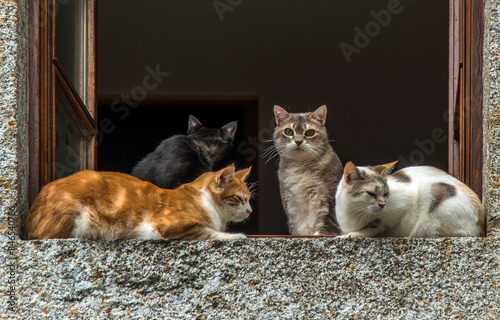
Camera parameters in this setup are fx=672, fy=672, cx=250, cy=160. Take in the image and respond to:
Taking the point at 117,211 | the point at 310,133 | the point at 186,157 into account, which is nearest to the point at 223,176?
the point at 117,211

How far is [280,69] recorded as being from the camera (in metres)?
4.99

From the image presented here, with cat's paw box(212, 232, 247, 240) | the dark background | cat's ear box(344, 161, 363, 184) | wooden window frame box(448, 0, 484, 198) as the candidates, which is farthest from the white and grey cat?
the dark background

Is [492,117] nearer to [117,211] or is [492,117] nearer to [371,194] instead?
[371,194]

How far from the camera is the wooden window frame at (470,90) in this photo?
234cm

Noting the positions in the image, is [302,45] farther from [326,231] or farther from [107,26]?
[326,231]

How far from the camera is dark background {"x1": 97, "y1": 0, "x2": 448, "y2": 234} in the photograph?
15.4 ft

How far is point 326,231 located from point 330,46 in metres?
2.27

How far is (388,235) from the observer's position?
2.33 meters

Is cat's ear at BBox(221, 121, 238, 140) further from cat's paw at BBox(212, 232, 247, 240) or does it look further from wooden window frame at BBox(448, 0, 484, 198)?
cat's paw at BBox(212, 232, 247, 240)

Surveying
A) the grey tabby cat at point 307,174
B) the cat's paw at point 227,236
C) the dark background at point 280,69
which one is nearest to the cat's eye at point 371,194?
A: the cat's paw at point 227,236

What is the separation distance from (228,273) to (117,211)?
416 mm

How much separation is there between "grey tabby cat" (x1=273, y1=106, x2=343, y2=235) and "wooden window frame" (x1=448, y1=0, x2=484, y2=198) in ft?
1.97

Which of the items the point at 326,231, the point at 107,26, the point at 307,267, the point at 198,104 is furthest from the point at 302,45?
the point at 307,267

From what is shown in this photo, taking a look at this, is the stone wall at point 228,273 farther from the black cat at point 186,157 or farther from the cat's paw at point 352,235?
the black cat at point 186,157
